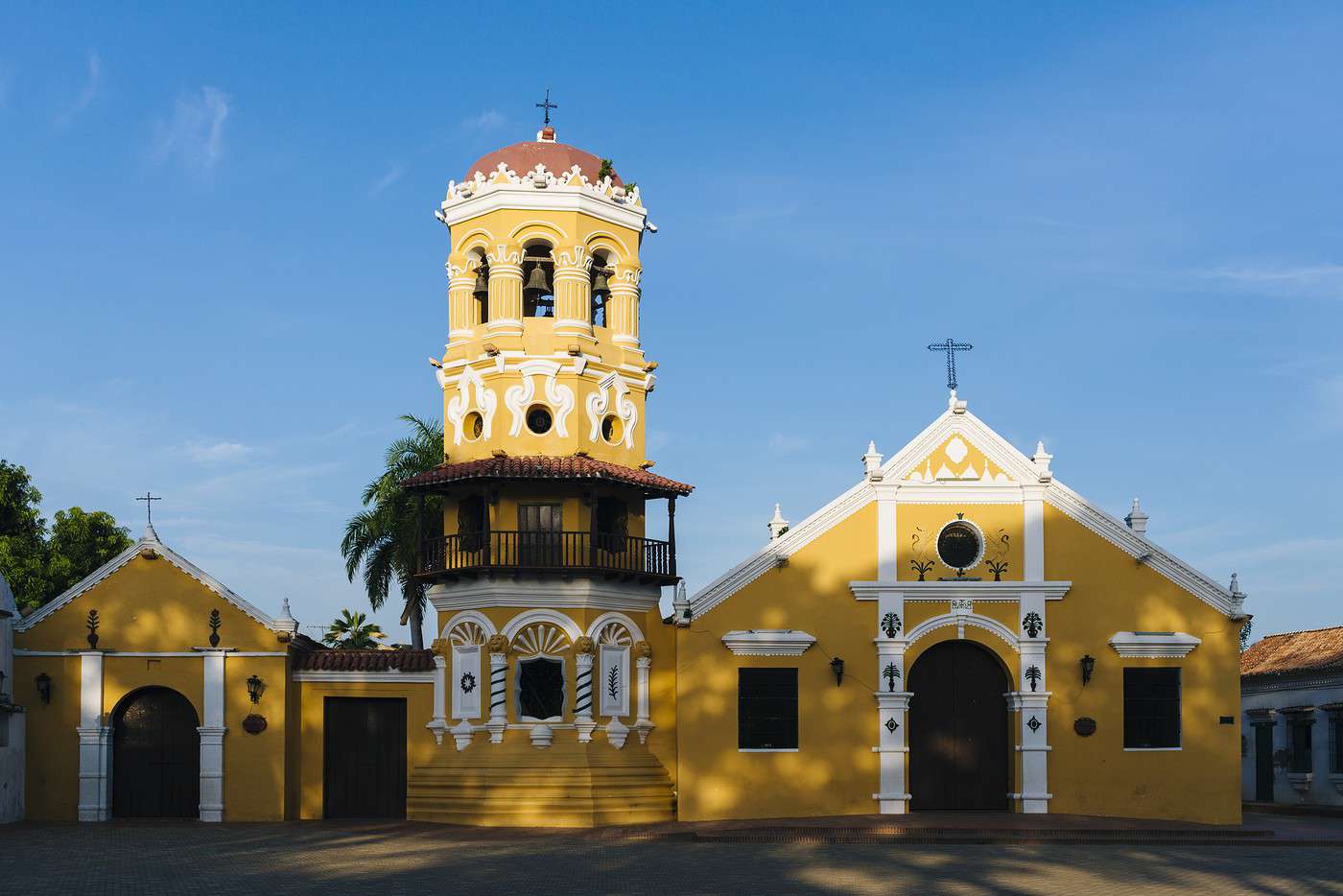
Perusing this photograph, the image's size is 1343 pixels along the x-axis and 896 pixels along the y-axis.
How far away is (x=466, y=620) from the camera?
31.5 meters

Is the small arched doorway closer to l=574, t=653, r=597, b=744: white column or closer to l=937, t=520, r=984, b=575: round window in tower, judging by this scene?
l=574, t=653, r=597, b=744: white column

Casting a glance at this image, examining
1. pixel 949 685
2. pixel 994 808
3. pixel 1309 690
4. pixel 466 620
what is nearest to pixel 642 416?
pixel 466 620

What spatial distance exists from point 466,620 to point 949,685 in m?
9.72

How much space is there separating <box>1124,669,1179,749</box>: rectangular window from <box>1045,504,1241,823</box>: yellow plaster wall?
0.60ft

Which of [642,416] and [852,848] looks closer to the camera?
[852,848]

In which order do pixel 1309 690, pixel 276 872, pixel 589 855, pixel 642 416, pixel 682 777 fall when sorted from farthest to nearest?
pixel 1309 690 → pixel 642 416 → pixel 682 777 → pixel 589 855 → pixel 276 872

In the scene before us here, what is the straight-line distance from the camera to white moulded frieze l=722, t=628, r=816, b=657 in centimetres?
3077

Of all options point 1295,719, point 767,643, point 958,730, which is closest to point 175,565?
point 767,643

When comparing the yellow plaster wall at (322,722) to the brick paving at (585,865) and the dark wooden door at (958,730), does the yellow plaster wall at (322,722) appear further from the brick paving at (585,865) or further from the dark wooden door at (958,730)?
the dark wooden door at (958,730)

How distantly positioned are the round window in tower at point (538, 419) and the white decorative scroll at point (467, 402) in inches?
29.4

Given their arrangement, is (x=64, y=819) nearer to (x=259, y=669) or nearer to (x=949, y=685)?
(x=259, y=669)

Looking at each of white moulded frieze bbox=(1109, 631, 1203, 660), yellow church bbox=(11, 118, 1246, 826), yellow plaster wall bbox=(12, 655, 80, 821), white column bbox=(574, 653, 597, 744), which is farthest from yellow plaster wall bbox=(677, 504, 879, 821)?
yellow plaster wall bbox=(12, 655, 80, 821)

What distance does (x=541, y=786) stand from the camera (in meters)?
30.2

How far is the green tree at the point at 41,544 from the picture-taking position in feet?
134
